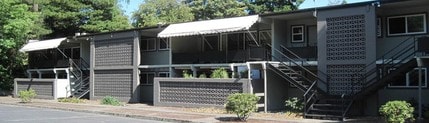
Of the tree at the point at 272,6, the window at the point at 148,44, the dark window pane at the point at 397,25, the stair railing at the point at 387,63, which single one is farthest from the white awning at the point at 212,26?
the tree at the point at 272,6

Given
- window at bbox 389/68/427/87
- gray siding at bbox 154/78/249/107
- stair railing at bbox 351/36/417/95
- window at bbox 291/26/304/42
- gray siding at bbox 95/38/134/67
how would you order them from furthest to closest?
1. gray siding at bbox 95/38/134/67
2. window at bbox 291/26/304/42
3. gray siding at bbox 154/78/249/107
4. window at bbox 389/68/427/87
5. stair railing at bbox 351/36/417/95

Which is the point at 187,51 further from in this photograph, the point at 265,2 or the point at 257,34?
the point at 265,2

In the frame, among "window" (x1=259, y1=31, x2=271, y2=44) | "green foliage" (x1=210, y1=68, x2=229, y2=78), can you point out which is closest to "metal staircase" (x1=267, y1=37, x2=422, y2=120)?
"green foliage" (x1=210, y1=68, x2=229, y2=78)

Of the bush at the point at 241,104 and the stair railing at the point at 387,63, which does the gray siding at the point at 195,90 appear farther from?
the stair railing at the point at 387,63

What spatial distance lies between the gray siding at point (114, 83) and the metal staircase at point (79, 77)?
2.63 metres

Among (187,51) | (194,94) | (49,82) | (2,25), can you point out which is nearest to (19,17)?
(2,25)

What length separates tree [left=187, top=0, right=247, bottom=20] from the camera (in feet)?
179

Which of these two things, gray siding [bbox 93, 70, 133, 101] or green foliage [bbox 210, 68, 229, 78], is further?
gray siding [bbox 93, 70, 133, 101]

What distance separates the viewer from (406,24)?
22.2 m

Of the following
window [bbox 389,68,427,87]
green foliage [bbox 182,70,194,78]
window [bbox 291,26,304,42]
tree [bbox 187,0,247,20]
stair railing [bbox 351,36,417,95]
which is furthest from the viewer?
tree [bbox 187,0,247,20]

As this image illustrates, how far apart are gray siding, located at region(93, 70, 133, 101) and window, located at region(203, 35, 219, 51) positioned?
5832 millimetres

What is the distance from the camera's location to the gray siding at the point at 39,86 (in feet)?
128

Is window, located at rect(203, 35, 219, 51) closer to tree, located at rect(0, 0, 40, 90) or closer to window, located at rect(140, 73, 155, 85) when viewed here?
window, located at rect(140, 73, 155, 85)

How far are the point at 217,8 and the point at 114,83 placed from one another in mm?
24256
